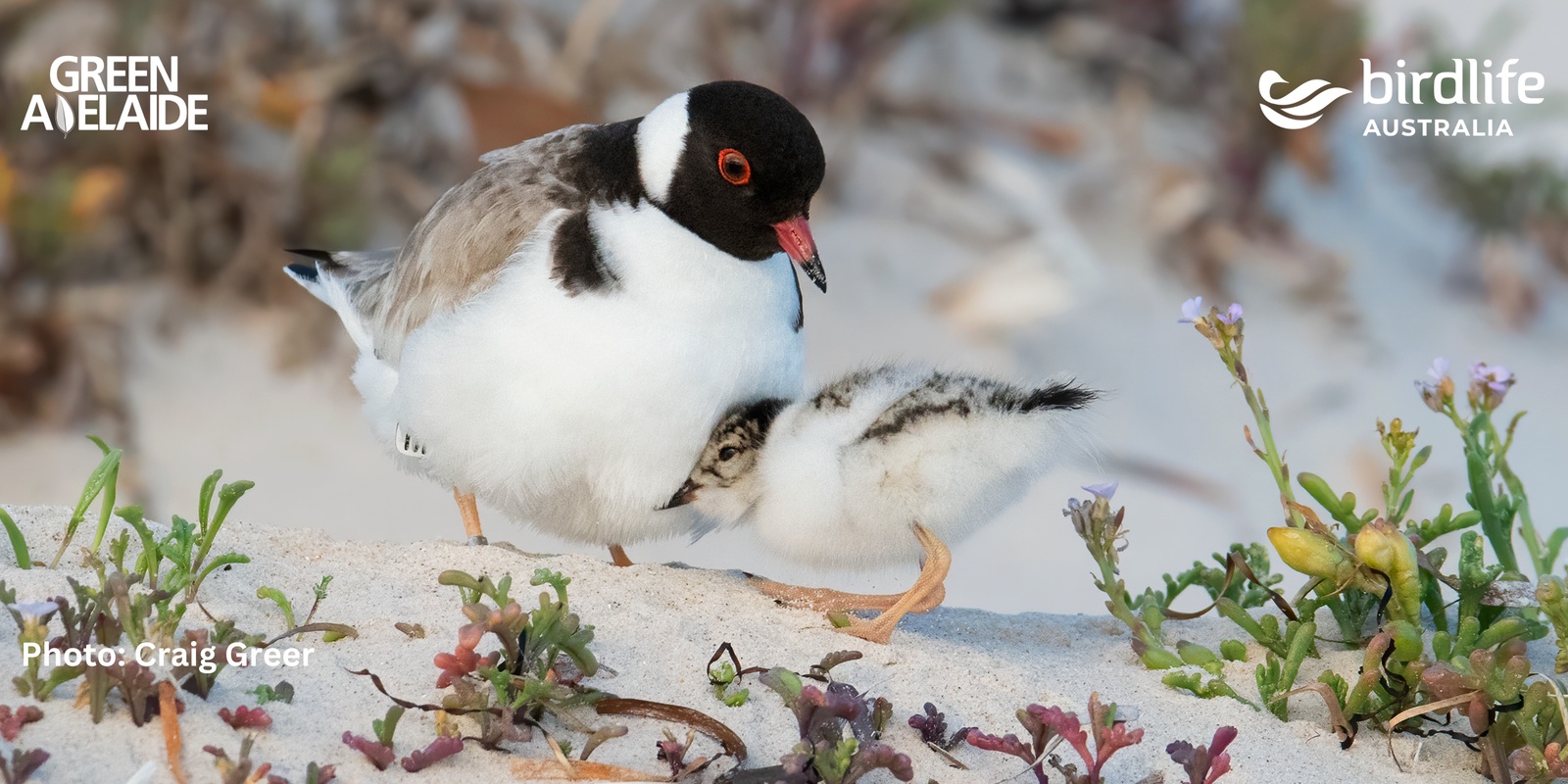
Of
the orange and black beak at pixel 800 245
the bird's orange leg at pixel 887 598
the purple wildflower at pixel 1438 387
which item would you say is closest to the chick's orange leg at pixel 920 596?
the bird's orange leg at pixel 887 598

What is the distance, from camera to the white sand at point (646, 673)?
2396 millimetres

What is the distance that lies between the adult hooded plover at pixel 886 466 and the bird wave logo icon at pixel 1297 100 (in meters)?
5.09

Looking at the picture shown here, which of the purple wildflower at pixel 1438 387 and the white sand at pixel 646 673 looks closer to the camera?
the white sand at pixel 646 673

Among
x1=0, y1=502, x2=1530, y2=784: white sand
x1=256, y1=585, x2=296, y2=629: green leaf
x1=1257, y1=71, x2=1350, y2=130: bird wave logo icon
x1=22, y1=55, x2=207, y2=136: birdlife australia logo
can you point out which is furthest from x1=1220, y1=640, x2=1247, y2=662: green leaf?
x1=22, y1=55, x2=207, y2=136: birdlife australia logo

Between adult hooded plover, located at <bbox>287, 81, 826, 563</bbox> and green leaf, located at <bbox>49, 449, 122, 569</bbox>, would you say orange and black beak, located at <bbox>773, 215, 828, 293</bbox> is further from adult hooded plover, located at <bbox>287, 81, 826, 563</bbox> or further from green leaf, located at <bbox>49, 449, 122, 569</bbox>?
green leaf, located at <bbox>49, 449, 122, 569</bbox>

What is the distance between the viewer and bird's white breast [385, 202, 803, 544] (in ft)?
11.5

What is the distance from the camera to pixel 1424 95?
8.16m

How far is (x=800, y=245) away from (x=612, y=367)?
551mm

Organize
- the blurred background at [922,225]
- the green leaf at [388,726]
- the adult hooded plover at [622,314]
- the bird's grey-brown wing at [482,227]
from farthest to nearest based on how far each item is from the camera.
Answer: the blurred background at [922,225], the bird's grey-brown wing at [482,227], the adult hooded plover at [622,314], the green leaf at [388,726]

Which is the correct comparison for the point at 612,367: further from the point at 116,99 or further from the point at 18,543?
the point at 116,99

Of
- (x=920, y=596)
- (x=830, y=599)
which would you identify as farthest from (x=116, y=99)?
(x=920, y=596)

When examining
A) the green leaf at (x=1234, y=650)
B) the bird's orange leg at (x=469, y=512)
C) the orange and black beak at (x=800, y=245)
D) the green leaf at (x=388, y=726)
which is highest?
the orange and black beak at (x=800, y=245)

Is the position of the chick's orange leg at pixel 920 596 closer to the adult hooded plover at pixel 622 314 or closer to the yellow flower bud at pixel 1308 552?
the adult hooded plover at pixel 622 314

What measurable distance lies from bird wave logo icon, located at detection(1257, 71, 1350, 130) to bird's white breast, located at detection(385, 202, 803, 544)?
492 cm
